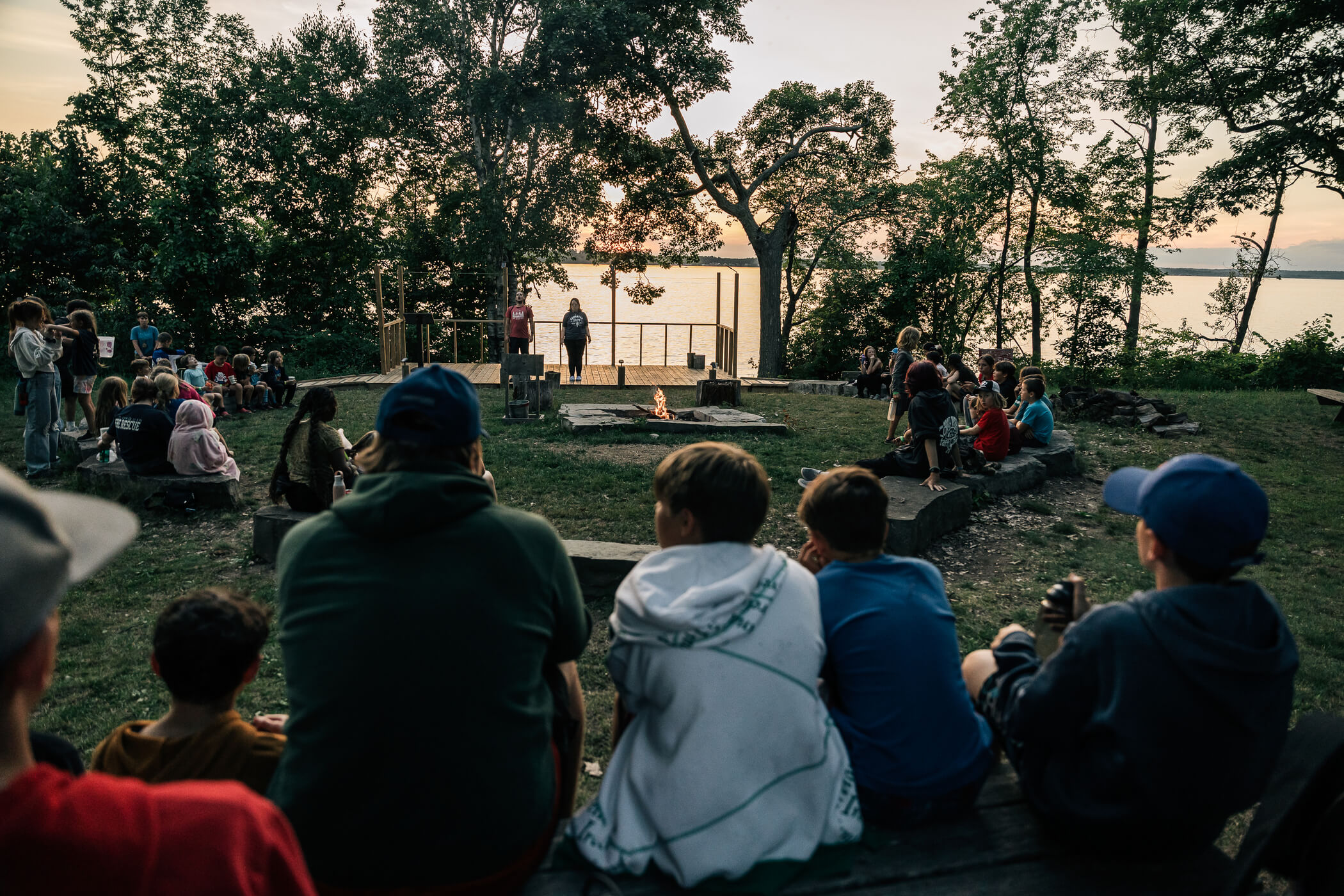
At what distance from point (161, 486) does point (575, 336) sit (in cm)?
1002

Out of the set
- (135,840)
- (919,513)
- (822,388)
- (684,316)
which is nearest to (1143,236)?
(822,388)

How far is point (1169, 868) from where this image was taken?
196 centimetres

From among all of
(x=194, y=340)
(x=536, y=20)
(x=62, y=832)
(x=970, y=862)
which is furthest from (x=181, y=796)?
(x=536, y=20)

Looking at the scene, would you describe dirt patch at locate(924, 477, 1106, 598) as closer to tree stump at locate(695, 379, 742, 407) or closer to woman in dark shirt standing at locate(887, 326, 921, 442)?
woman in dark shirt standing at locate(887, 326, 921, 442)

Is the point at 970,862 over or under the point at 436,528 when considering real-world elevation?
under

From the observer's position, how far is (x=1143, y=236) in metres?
24.0

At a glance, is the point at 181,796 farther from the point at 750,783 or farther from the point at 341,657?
the point at 750,783

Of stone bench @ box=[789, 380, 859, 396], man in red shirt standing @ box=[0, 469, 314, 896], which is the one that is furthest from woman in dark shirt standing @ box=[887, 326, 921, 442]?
man in red shirt standing @ box=[0, 469, 314, 896]

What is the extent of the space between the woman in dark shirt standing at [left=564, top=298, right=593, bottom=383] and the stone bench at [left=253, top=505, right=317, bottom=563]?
1087 centimetres

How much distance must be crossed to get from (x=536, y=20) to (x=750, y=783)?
77.1 feet

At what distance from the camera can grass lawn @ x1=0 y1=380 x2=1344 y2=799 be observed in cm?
408

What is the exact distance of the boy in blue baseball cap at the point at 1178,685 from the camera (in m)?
1.74

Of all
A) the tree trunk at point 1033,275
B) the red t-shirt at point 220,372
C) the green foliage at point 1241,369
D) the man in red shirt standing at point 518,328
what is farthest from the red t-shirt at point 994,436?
the tree trunk at point 1033,275

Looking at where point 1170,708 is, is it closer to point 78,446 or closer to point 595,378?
point 78,446
